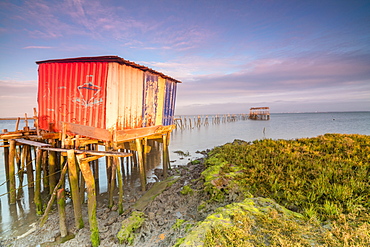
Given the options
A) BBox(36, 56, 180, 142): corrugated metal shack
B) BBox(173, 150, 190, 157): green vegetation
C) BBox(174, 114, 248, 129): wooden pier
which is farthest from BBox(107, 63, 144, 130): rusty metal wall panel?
BBox(174, 114, 248, 129): wooden pier

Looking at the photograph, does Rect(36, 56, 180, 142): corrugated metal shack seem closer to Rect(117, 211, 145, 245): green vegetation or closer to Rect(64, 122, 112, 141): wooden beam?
Rect(64, 122, 112, 141): wooden beam

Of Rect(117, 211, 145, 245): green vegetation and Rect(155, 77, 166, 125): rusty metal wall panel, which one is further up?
Rect(155, 77, 166, 125): rusty metal wall panel

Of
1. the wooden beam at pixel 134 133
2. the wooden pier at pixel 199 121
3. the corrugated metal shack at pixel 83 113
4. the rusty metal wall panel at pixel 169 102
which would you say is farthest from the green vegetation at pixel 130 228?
the wooden pier at pixel 199 121

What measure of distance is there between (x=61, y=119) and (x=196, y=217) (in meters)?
6.52

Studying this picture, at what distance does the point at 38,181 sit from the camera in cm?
782

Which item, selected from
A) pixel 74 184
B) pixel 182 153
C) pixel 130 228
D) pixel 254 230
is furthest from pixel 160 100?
pixel 182 153

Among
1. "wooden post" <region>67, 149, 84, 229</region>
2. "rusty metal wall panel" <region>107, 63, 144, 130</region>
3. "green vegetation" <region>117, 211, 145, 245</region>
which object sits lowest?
"green vegetation" <region>117, 211, 145, 245</region>

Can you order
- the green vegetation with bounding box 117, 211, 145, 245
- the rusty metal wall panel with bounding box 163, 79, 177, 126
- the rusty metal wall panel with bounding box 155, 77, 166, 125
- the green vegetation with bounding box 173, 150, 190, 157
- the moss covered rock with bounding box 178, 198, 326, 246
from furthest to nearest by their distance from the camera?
the green vegetation with bounding box 173, 150, 190, 157 → the rusty metal wall panel with bounding box 163, 79, 177, 126 → the rusty metal wall panel with bounding box 155, 77, 166, 125 → the green vegetation with bounding box 117, 211, 145, 245 → the moss covered rock with bounding box 178, 198, 326, 246

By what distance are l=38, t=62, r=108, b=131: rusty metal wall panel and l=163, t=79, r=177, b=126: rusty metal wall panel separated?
4.66 meters

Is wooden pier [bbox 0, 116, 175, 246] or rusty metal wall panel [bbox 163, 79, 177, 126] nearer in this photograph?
wooden pier [bbox 0, 116, 175, 246]

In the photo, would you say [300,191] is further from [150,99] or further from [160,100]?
[160,100]

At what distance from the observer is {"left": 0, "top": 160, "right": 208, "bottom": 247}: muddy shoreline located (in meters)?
5.11

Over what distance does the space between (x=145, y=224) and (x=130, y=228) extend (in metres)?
0.43

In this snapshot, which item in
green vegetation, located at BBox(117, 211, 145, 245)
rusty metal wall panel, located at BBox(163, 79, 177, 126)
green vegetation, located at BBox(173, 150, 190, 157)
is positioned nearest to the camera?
green vegetation, located at BBox(117, 211, 145, 245)
